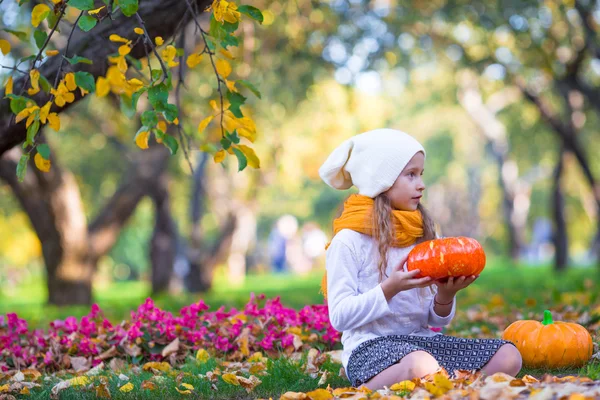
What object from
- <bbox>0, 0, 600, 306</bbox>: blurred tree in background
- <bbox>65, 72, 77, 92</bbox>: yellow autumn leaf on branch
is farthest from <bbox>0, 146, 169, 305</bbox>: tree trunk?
<bbox>65, 72, 77, 92</bbox>: yellow autumn leaf on branch

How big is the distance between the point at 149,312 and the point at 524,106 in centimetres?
1820

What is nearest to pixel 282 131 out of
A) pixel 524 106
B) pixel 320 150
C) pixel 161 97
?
A: pixel 320 150

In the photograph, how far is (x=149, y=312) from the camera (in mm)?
5246

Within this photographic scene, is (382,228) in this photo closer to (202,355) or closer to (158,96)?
(158,96)

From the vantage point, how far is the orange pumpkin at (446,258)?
3.51 m

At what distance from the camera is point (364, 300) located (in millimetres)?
3510

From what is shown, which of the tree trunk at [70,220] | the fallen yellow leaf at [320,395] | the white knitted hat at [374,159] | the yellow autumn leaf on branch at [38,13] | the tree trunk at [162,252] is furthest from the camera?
Answer: the tree trunk at [162,252]

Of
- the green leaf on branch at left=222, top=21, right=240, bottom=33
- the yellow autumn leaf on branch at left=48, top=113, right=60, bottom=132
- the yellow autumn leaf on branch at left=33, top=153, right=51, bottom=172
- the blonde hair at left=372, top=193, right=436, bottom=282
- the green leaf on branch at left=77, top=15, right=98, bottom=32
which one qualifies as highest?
the green leaf on branch at left=222, top=21, right=240, bottom=33

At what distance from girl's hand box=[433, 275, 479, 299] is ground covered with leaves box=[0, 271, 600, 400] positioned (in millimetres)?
404

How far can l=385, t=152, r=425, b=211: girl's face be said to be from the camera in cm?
377

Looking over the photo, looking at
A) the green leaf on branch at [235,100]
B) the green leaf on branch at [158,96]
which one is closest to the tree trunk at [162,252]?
the green leaf on branch at [235,100]

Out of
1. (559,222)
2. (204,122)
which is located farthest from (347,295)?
(559,222)

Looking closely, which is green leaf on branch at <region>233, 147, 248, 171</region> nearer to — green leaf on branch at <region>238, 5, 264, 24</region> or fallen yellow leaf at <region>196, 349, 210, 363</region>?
green leaf on branch at <region>238, 5, 264, 24</region>

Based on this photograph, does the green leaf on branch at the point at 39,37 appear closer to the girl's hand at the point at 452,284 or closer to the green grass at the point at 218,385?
the green grass at the point at 218,385
